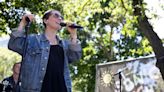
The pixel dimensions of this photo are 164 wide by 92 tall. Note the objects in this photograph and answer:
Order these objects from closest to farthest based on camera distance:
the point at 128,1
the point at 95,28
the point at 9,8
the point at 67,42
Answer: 1. the point at 67,42
2. the point at 128,1
3. the point at 9,8
4. the point at 95,28

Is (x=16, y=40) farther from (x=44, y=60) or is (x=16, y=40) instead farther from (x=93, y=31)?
(x=93, y=31)

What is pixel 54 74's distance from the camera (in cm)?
350

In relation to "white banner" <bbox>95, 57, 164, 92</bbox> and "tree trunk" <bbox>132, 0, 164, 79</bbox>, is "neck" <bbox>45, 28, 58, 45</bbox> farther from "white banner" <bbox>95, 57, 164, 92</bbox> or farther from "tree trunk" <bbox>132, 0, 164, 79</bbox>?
"tree trunk" <bbox>132, 0, 164, 79</bbox>

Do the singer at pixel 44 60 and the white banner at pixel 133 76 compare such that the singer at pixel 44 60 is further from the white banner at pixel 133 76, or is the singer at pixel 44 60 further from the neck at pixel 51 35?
the white banner at pixel 133 76

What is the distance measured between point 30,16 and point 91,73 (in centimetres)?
2516

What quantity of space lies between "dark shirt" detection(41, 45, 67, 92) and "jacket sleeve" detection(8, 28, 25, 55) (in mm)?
265

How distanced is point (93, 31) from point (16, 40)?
932 inches

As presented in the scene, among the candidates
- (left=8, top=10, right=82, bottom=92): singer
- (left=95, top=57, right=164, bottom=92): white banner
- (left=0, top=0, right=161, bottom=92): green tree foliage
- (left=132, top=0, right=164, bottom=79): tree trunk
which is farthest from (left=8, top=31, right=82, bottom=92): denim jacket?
(left=0, top=0, right=161, bottom=92): green tree foliage

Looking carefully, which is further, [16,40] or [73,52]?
[73,52]

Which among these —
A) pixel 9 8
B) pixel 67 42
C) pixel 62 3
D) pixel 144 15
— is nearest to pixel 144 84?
pixel 144 15

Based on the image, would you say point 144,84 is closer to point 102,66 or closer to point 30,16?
point 102,66

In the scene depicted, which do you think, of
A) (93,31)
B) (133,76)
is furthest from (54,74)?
(93,31)

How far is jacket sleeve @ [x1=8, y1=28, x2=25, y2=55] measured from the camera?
3.49 metres

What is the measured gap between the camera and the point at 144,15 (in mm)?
11383
